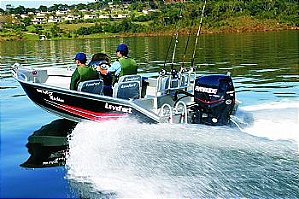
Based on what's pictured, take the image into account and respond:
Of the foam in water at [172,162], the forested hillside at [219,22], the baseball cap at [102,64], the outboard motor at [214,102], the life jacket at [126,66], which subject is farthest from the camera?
the forested hillside at [219,22]

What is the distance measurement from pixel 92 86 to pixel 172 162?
11.9 ft

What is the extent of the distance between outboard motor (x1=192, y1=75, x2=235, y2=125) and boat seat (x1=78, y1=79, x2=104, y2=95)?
6.68 ft

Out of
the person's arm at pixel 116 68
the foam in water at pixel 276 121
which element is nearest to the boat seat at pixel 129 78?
the person's arm at pixel 116 68

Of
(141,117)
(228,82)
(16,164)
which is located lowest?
(16,164)

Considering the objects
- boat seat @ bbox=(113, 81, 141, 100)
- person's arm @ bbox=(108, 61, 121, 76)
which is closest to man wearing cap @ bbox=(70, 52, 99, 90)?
person's arm @ bbox=(108, 61, 121, 76)

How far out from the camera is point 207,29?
266 ft

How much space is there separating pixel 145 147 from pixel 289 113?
4.13 metres

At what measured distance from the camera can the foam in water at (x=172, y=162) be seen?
6.16 metres

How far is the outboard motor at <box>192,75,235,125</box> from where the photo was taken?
9.49 m

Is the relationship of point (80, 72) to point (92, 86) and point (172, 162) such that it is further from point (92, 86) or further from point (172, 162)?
point (172, 162)

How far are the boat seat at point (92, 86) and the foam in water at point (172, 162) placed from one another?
1.15 m

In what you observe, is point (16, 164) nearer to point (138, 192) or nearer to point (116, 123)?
point (116, 123)

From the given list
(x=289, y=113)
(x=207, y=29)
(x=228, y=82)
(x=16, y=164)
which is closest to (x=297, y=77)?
(x=289, y=113)

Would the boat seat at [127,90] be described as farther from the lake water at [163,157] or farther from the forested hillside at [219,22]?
the forested hillside at [219,22]
